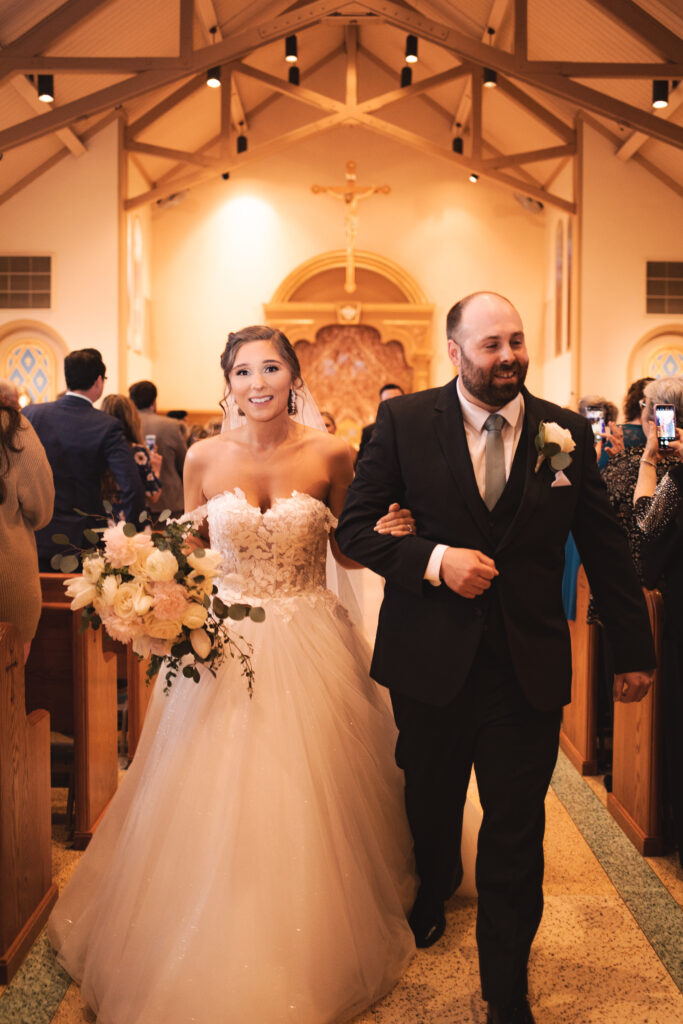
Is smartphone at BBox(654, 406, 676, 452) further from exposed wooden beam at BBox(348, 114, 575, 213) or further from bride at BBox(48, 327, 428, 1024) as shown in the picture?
exposed wooden beam at BBox(348, 114, 575, 213)

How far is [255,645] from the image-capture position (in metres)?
2.80

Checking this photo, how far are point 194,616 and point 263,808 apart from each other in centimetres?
53

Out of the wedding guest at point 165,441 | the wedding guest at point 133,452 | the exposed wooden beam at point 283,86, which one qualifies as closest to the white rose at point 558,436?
the wedding guest at point 133,452

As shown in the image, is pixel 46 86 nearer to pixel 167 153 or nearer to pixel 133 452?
pixel 167 153

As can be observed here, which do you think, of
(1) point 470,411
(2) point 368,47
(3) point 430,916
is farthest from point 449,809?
(2) point 368,47

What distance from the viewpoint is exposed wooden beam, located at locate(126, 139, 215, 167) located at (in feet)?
39.9

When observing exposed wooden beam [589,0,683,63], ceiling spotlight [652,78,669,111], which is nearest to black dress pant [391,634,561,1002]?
ceiling spotlight [652,78,669,111]

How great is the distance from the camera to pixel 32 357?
12.9 metres

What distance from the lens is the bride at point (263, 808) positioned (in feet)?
7.55

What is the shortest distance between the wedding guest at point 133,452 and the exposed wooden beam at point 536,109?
856cm

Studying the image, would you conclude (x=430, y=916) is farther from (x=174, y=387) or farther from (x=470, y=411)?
(x=174, y=387)

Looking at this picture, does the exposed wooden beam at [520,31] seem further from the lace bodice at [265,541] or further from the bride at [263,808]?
the lace bodice at [265,541]

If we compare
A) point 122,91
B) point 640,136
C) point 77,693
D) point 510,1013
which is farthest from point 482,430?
point 640,136

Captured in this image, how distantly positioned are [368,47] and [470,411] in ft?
46.2
